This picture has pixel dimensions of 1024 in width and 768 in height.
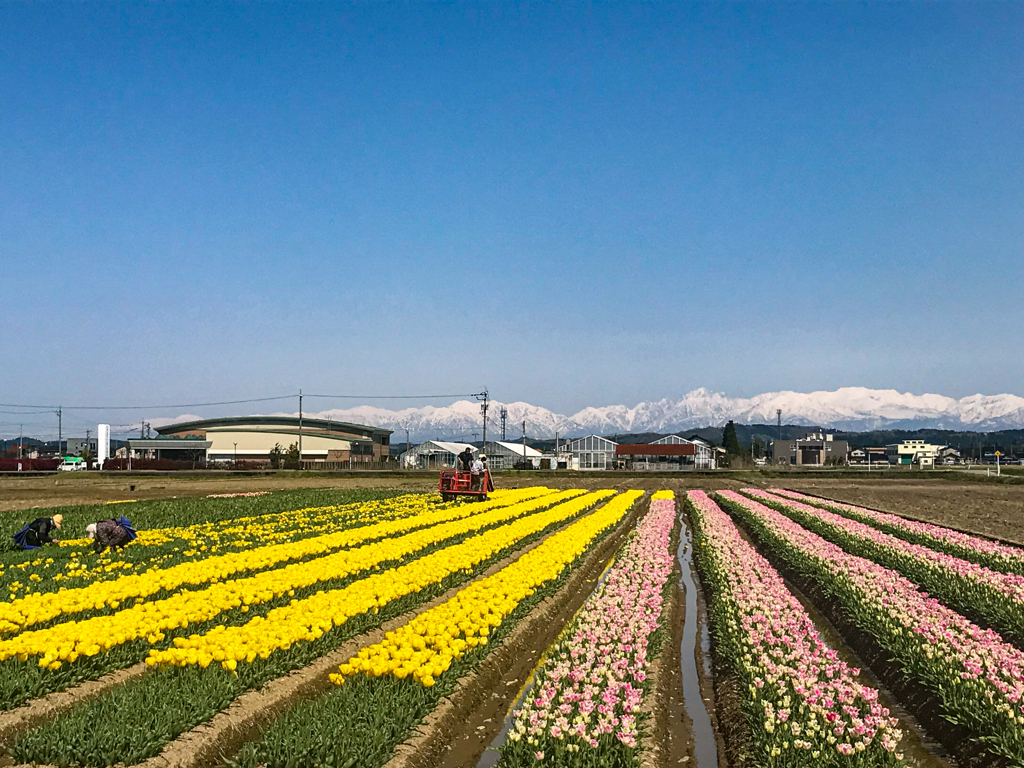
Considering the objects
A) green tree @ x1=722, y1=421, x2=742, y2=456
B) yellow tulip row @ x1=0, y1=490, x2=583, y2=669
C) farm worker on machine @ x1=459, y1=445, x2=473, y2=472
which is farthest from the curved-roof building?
yellow tulip row @ x1=0, y1=490, x2=583, y2=669

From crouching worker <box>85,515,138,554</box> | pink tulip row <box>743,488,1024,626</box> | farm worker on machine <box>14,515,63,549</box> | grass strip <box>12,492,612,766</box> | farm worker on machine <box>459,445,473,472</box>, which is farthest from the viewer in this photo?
farm worker on machine <box>459,445,473,472</box>

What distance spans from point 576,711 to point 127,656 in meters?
5.77

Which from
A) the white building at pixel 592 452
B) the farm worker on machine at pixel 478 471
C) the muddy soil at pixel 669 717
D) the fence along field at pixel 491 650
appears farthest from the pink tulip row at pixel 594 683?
the white building at pixel 592 452

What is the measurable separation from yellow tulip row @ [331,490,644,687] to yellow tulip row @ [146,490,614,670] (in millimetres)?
945

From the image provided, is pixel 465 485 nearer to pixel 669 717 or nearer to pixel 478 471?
pixel 478 471

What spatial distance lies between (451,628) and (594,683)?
253 cm

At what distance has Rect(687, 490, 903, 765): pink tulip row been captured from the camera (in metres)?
7.15

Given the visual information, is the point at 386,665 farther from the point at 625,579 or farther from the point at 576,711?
the point at 625,579

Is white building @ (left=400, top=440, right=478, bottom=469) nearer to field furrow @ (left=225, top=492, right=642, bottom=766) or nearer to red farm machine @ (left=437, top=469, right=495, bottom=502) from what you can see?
red farm machine @ (left=437, top=469, right=495, bottom=502)

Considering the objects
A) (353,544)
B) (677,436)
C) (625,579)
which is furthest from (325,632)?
(677,436)

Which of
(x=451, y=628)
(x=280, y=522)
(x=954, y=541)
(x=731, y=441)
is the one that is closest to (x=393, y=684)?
(x=451, y=628)

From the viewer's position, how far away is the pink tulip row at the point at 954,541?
17.5 m

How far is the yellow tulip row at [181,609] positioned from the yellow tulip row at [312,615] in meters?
0.67

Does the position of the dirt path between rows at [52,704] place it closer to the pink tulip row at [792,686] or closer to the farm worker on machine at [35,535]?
the pink tulip row at [792,686]
